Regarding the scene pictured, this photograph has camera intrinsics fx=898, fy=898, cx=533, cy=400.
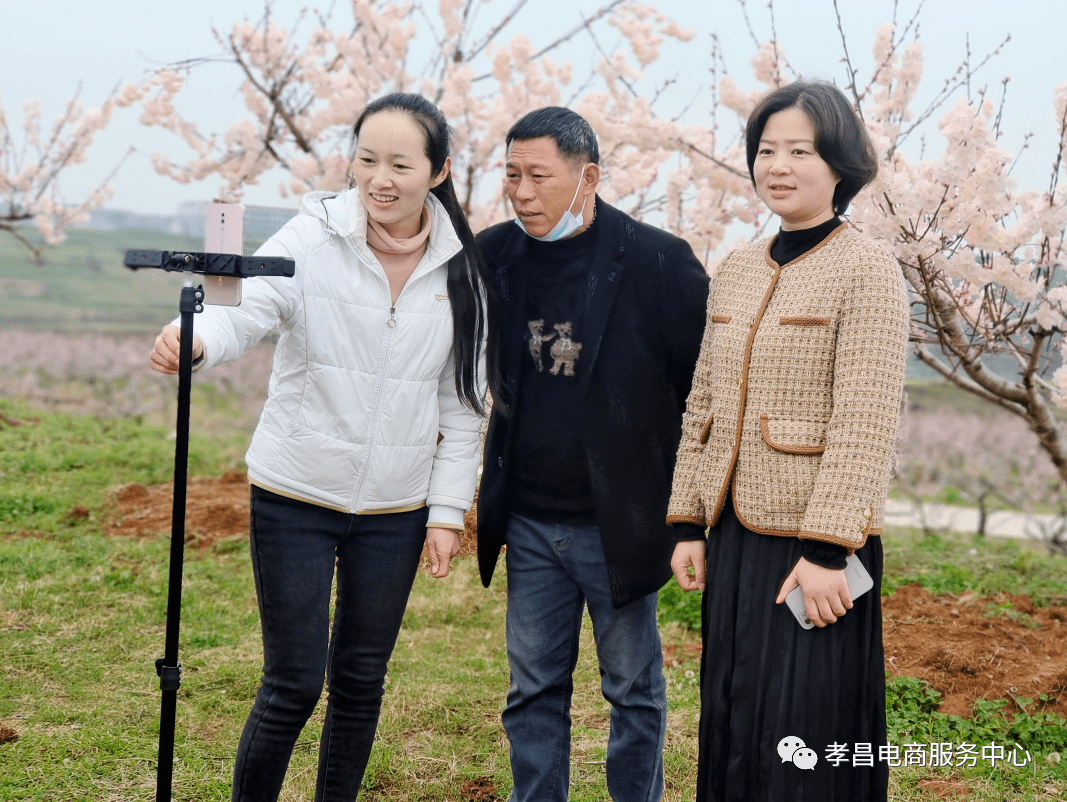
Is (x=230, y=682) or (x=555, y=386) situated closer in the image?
(x=555, y=386)

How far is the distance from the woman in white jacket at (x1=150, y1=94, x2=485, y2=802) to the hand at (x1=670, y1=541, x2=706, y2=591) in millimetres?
678

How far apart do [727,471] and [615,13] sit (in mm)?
6378

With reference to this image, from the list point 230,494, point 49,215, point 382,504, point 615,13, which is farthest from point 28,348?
point 382,504

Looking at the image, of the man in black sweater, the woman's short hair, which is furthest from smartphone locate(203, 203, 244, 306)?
the woman's short hair

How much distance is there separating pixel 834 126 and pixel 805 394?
0.59 meters

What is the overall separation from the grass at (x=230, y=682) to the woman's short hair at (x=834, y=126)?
2079 millimetres

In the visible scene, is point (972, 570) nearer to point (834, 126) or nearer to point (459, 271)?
point (834, 126)

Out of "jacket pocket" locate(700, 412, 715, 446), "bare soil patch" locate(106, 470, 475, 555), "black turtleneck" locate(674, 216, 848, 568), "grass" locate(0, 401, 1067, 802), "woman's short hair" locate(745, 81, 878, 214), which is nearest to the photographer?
"black turtleneck" locate(674, 216, 848, 568)

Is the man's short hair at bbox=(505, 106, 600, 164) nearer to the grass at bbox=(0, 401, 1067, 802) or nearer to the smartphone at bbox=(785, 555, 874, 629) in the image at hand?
the smartphone at bbox=(785, 555, 874, 629)

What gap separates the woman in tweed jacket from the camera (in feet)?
6.06

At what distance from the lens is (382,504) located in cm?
224

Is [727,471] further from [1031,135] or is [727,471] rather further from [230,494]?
[230,494]

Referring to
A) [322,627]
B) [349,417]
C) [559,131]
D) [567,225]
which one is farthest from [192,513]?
[559,131]

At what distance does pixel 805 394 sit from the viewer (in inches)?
76.4
